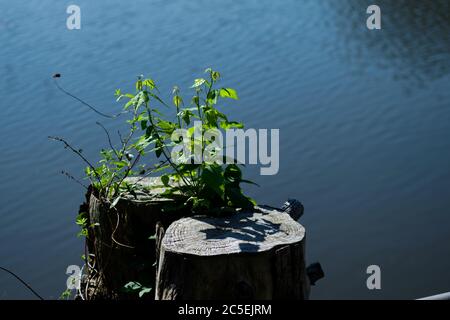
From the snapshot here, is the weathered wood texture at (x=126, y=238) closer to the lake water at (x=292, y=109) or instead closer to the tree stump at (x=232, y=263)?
the tree stump at (x=232, y=263)

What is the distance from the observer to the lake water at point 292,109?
6156 mm

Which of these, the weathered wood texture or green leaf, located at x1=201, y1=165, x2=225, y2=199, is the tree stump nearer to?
green leaf, located at x1=201, y1=165, x2=225, y2=199

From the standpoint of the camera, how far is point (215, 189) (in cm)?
407

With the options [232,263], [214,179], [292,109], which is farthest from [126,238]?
[292,109]

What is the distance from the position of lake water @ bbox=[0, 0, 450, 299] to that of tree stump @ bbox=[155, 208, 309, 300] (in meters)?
1.90

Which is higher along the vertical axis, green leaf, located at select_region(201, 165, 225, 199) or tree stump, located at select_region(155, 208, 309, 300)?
green leaf, located at select_region(201, 165, 225, 199)

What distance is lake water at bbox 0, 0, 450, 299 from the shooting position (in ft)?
20.2

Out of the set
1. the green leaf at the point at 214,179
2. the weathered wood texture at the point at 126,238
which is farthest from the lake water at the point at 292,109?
the green leaf at the point at 214,179

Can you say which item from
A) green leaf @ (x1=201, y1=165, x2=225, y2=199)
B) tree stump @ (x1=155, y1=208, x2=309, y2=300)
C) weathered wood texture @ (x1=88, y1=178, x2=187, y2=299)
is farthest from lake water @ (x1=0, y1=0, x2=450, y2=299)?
tree stump @ (x1=155, y1=208, x2=309, y2=300)

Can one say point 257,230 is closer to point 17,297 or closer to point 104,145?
point 17,297

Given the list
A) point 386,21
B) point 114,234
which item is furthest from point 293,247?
point 386,21

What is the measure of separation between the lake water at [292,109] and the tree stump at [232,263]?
190cm

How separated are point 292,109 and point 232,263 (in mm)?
4467

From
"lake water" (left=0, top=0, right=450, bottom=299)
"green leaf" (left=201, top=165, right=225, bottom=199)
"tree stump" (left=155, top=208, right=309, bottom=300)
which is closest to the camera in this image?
"tree stump" (left=155, top=208, right=309, bottom=300)
